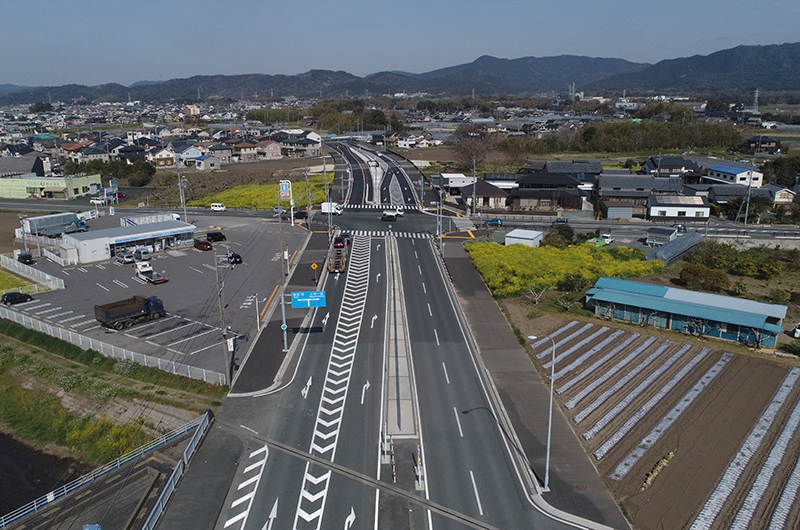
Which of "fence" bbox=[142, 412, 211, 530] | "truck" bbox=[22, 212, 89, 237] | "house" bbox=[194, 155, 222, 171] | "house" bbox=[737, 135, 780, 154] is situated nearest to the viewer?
"fence" bbox=[142, 412, 211, 530]

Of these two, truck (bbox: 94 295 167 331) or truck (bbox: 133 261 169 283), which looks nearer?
truck (bbox: 94 295 167 331)

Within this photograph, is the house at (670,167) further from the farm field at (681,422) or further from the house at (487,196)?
the farm field at (681,422)

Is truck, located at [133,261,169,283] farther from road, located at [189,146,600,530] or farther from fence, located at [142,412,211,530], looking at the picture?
fence, located at [142,412,211,530]

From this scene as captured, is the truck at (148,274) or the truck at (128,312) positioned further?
the truck at (148,274)

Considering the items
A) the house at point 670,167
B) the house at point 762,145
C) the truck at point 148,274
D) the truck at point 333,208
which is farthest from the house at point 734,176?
the truck at point 148,274

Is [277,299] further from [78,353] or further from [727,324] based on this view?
[727,324]

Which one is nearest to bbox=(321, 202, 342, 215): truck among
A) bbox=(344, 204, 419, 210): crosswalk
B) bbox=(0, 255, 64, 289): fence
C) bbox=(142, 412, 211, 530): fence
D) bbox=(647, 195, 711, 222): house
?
bbox=(344, 204, 419, 210): crosswalk

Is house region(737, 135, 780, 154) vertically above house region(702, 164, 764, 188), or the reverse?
house region(737, 135, 780, 154)
